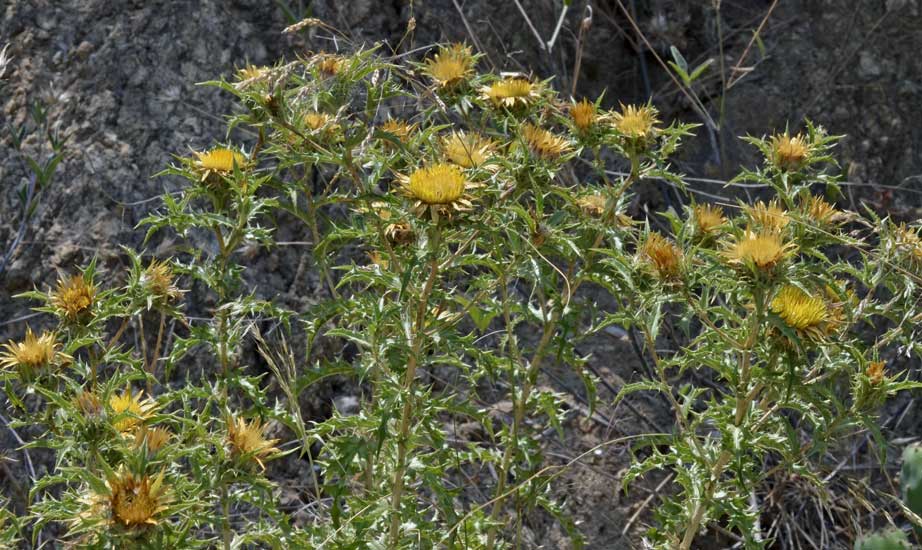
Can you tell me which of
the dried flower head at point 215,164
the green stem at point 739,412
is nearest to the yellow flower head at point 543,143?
the green stem at point 739,412

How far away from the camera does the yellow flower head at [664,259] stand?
2.45m

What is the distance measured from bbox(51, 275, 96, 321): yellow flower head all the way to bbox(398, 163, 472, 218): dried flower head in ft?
2.79

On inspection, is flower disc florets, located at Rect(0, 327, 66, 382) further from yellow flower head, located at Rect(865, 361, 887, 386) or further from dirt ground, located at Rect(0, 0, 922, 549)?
yellow flower head, located at Rect(865, 361, 887, 386)

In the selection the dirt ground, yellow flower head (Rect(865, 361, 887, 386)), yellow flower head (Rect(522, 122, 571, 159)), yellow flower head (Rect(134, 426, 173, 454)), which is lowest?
Result: the dirt ground

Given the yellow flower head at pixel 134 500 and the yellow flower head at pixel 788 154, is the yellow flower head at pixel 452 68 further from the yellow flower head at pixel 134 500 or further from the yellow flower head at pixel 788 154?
the yellow flower head at pixel 134 500

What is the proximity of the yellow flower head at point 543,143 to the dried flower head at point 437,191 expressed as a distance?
35cm

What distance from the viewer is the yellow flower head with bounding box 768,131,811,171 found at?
2.77 meters

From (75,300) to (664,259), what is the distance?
1.42 metres

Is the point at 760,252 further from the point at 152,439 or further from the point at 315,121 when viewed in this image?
the point at 152,439

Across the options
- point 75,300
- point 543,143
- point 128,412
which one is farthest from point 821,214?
point 75,300

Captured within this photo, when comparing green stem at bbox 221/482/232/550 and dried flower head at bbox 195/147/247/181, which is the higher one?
dried flower head at bbox 195/147/247/181

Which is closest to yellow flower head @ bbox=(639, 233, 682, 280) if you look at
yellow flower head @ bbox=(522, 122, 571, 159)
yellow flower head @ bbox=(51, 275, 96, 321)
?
yellow flower head @ bbox=(522, 122, 571, 159)

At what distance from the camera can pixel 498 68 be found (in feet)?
15.7

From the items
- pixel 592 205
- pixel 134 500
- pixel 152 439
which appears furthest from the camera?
pixel 592 205
